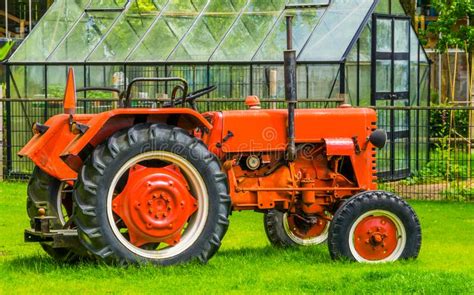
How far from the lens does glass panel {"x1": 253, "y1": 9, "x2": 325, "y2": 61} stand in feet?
65.9

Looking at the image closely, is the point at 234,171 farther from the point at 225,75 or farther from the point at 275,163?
the point at 225,75

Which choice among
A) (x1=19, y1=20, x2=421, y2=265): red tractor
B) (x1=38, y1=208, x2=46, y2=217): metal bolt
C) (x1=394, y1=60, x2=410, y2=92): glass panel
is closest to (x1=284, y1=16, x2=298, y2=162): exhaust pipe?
(x1=19, y1=20, x2=421, y2=265): red tractor

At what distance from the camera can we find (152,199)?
9.59 m

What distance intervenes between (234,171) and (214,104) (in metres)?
8.85

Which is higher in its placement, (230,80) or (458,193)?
(230,80)

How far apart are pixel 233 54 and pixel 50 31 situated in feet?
12.5

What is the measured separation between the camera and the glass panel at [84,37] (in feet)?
70.6

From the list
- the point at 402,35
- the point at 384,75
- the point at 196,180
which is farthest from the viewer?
the point at 402,35

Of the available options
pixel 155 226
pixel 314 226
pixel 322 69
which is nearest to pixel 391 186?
pixel 322 69

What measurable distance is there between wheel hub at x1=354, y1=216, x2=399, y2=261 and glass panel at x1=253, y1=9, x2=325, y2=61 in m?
9.95

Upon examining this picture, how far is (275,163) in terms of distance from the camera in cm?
1051

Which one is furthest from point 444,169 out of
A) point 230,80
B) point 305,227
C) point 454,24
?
point 454,24

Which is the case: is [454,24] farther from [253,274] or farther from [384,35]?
[253,274]

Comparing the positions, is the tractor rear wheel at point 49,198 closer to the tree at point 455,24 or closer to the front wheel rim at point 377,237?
the front wheel rim at point 377,237
